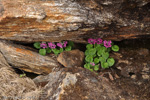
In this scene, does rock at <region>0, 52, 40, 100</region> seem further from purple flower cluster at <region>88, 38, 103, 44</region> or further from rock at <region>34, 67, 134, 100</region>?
purple flower cluster at <region>88, 38, 103, 44</region>

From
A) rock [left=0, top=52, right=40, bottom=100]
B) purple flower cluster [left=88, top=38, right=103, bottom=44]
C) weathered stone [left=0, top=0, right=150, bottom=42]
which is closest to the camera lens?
weathered stone [left=0, top=0, right=150, bottom=42]

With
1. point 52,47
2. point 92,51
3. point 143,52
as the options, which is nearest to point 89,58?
point 92,51

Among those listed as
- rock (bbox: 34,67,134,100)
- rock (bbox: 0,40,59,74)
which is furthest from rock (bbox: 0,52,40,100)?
rock (bbox: 34,67,134,100)

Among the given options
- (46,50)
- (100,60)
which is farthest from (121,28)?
(46,50)

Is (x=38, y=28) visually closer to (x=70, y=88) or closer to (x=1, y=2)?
(x=1, y=2)

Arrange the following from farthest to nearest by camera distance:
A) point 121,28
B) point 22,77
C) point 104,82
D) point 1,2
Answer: point 22,77 → point 121,28 → point 1,2 → point 104,82

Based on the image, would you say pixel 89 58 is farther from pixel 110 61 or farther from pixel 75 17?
pixel 75 17
